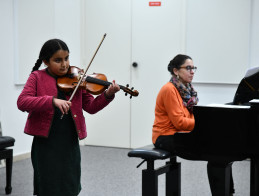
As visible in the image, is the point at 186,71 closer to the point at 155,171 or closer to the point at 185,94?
the point at 185,94

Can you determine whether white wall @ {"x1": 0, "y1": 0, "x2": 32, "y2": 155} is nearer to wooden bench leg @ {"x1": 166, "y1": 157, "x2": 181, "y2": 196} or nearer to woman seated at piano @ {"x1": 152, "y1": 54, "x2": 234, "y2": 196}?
woman seated at piano @ {"x1": 152, "y1": 54, "x2": 234, "y2": 196}

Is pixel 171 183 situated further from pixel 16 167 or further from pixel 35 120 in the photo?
pixel 16 167

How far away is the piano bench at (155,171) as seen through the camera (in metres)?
2.49

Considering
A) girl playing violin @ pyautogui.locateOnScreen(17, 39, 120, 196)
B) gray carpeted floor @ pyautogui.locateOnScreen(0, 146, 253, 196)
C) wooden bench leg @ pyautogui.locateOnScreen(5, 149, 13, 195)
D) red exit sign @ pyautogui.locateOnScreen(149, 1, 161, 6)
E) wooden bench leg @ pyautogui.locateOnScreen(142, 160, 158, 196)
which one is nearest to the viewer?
girl playing violin @ pyautogui.locateOnScreen(17, 39, 120, 196)

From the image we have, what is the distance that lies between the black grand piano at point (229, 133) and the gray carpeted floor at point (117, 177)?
1.03 meters

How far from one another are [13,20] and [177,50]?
1873 millimetres

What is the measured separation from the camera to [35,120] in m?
2.14

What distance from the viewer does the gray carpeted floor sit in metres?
3.35

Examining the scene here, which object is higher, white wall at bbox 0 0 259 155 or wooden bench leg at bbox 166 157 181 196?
white wall at bbox 0 0 259 155

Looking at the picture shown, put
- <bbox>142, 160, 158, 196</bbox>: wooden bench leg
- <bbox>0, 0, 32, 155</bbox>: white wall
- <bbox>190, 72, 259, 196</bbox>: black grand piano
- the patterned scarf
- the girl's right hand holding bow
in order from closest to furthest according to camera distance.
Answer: the girl's right hand holding bow, <bbox>190, 72, 259, 196</bbox>: black grand piano, <bbox>142, 160, 158, 196</bbox>: wooden bench leg, the patterned scarf, <bbox>0, 0, 32, 155</bbox>: white wall

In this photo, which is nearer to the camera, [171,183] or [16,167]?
[171,183]

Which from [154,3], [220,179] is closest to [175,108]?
[220,179]

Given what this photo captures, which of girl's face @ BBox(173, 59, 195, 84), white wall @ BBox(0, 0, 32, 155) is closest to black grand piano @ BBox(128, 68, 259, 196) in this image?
girl's face @ BBox(173, 59, 195, 84)

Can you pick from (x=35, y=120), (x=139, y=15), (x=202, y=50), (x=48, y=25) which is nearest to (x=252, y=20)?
(x=202, y=50)
